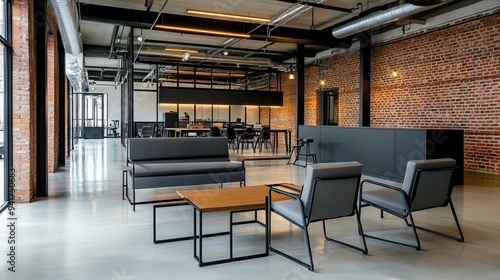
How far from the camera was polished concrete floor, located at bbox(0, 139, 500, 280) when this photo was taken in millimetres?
2838

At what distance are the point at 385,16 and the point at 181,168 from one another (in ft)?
16.1

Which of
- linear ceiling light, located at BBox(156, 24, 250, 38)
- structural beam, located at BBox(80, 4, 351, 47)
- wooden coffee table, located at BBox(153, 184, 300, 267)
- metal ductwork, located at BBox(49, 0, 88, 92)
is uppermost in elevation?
structural beam, located at BBox(80, 4, 351, 47)

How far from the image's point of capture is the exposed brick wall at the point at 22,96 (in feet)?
16.2

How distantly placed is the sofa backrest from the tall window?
1.57 m

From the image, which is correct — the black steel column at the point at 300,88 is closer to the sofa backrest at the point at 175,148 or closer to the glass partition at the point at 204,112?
the sofa backrest at the point at 175,148

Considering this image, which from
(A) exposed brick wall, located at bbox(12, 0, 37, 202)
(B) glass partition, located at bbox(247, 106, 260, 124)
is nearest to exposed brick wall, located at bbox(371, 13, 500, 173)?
(A) exposed brick wall, located at bbox(12, 0, 37, 202)

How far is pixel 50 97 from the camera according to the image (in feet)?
27.0

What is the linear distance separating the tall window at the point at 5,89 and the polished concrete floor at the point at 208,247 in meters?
0.57

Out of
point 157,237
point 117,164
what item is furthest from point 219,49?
point 157,237

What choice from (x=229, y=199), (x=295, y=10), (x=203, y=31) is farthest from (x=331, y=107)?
(x=229, y=199)

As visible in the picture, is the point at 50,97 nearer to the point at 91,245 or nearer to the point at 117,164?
the point at 117,164

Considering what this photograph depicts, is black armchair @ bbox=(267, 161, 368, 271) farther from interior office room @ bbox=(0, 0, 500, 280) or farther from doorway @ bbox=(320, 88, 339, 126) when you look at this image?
doorway @ bbox=(320, 88, 339, 126)

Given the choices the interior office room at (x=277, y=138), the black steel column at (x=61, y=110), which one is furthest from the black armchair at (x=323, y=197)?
the black steel column at (x=61, y=110)

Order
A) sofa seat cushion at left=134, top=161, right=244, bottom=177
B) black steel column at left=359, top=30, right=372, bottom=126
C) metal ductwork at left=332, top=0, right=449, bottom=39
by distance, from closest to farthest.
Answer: sofa seat cushion at left=134, top=161, right=244, bottom=177 → metal ductwork at left=332, top=0, right=449, bottom=39 → black steel column at left=359, top=30, right=372, bottom=126
